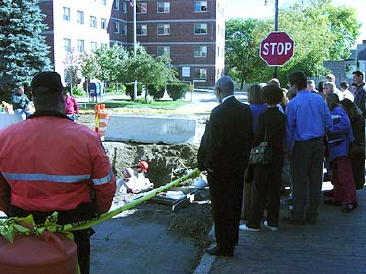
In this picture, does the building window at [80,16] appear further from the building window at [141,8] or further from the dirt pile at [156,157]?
the dirt pile at [156,157]

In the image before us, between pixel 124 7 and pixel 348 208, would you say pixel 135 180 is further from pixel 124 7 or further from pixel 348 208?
pixel 124 7

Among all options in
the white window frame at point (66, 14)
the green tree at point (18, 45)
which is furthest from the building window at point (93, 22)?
the green tree at point (18, 45)

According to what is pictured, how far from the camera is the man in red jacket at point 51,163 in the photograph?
3.24 meters

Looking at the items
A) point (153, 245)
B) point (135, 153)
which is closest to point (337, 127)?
point (153, 245)

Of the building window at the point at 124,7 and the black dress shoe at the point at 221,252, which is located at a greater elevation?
the building window at the point at 124,7

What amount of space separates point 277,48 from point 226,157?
668cm

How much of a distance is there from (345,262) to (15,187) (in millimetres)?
3801

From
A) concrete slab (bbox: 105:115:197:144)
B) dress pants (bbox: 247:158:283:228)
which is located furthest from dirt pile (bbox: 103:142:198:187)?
dress pants (bbox: 247:158:283:228)

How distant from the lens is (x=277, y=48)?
38.2ft

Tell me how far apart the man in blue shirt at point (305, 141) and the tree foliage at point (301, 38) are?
918 inches

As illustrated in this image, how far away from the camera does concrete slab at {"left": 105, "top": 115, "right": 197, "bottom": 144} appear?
1312 centimetres

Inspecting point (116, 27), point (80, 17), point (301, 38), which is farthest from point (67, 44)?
point (301, 38)

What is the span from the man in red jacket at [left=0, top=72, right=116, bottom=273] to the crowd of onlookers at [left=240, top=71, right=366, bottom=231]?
3.59 metres

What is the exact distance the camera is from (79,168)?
329 cm
